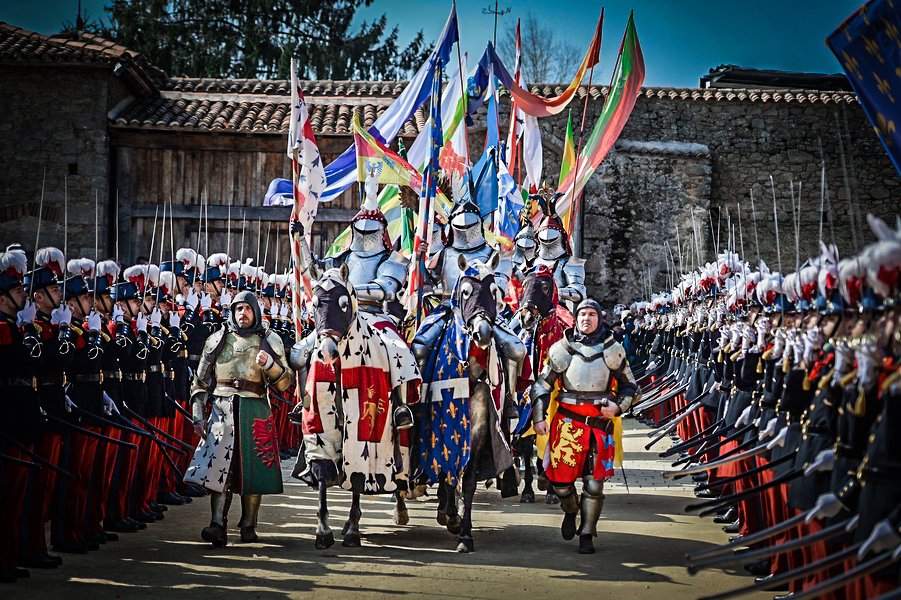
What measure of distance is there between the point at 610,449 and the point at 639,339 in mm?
11734

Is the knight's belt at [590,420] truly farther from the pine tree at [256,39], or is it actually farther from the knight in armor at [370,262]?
the pine tree at [256,39]

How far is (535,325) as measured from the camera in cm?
→ 896

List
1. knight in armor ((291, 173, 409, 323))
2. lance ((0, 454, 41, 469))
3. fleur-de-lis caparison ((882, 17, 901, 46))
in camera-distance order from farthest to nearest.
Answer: knight in armor ((291, 173, 409, 323)), lance ((0, 454, 41, 469)), fleur-de-lis caparison ((882, 17, 901, 46))

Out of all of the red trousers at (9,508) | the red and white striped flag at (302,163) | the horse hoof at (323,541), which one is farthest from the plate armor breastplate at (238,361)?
the red trousers at (9,508)

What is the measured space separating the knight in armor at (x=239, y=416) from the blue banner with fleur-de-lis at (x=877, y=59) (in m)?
4.31

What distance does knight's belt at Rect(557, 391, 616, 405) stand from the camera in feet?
23.0

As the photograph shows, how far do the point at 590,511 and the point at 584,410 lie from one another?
0.72m

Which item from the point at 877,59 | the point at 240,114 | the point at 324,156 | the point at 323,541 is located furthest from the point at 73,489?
the point at 240,114

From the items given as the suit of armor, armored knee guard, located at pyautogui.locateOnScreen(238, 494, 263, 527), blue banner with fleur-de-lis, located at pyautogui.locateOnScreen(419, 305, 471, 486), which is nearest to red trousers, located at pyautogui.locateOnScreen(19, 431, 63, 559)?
armored knee guard, located at pyautogui.locateOnScreen(238, 494, 263, 527)

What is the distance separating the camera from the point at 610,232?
21281 mm

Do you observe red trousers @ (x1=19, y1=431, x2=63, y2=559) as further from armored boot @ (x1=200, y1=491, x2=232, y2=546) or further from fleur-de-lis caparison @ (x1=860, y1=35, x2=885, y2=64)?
fleur-de-lis caparison @ (x1=860, y1=35, x2=885, y2=64)

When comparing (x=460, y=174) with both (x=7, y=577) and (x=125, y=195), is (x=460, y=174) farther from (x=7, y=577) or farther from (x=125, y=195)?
(x=125, y=195)

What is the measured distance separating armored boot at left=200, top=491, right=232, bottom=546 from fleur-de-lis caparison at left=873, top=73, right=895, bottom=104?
4994 mm

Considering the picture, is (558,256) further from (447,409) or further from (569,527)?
(569,527)
